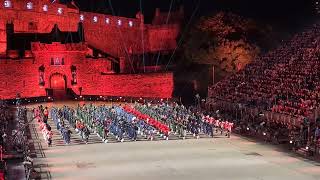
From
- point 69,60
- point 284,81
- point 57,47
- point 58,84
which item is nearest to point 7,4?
point 57,47

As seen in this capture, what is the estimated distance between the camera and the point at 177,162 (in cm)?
2205

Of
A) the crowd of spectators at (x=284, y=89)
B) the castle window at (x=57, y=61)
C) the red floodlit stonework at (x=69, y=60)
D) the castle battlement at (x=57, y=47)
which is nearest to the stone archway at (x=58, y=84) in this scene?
the red floodlit stonework at (x=69, y=60)

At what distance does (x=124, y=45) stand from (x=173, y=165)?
39.2 metres

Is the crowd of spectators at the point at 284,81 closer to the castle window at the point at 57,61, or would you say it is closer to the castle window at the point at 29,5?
the castle window at the point at 57,61

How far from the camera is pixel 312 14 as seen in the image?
5656cm

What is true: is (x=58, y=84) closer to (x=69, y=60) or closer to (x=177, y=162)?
(x=69, y=60)

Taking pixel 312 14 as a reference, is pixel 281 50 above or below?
below

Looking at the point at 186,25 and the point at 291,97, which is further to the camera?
the point at 186,25

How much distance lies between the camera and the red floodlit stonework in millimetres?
48688

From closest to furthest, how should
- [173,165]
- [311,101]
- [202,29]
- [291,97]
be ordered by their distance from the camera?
[173,165] < [311,101] < [291,97] < [202,29]

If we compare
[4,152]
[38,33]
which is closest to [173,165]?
[4,152]

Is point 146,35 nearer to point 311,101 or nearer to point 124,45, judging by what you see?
point 124,45

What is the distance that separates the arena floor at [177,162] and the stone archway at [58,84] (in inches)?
943

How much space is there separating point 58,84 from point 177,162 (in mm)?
30263
